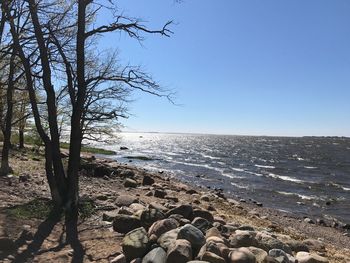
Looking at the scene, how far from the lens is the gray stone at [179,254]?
7.34 metres

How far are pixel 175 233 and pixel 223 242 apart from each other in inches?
36.8

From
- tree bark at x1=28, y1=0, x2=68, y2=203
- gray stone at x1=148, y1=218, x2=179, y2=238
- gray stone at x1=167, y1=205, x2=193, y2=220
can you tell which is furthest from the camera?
gray stone at x1=167, y1=205, x2=193, y2=220

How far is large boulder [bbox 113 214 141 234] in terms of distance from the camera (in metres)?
9.41

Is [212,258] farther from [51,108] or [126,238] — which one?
[51,108]

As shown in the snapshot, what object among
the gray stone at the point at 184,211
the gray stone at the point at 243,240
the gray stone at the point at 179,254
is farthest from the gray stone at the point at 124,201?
the gray stone at the point at 179,254

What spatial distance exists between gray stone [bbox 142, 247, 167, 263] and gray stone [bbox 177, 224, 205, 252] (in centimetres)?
54

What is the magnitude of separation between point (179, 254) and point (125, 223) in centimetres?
240

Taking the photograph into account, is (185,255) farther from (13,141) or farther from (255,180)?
(13,141)

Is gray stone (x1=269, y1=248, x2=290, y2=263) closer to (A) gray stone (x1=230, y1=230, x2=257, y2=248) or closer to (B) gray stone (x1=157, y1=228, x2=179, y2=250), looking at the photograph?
(A) gray stone (x1=230, y1=230, x2=257, y2=248)

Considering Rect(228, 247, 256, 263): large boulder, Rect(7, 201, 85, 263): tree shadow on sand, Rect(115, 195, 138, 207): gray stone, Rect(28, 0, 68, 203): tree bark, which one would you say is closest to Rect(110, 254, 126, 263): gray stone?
Rect(7, 201, 85, 263): tree shadow on sand

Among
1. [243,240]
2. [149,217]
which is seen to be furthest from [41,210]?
[243,240]

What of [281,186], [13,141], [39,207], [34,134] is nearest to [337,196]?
[281,186]

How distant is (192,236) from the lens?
8.02 m

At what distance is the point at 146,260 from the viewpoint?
24.4 feet
